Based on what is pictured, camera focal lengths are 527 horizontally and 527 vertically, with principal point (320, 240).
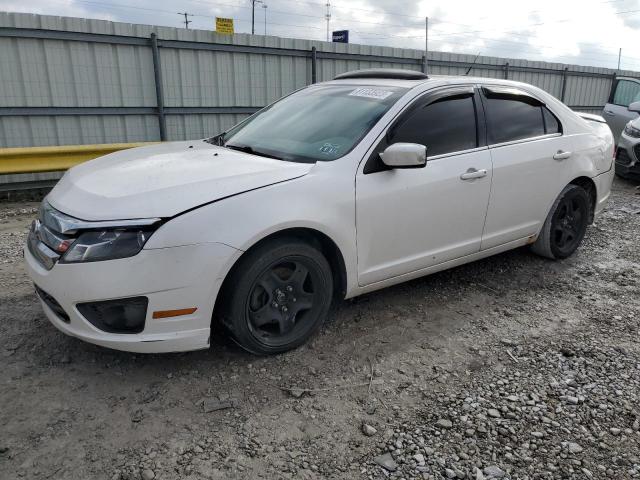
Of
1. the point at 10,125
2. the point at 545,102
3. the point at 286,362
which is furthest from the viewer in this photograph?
the point at 10,125

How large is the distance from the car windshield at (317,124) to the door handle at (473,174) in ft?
2.41

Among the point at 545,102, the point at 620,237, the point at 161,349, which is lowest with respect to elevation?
the point at 620,237

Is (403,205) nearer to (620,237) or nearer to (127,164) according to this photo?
(127,164)

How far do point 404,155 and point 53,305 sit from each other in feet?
7.13

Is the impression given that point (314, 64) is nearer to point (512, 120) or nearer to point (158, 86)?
point (158, 86)

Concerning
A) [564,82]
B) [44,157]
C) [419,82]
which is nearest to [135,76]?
[44,157]

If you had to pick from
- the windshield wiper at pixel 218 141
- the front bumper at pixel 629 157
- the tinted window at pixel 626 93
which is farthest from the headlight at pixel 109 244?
the tinted window at pixel 626 93

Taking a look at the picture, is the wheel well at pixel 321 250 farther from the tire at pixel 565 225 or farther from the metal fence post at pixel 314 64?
the metal fence post at pixel 314 64

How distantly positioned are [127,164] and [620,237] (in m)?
5.27

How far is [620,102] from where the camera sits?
10.8 meters

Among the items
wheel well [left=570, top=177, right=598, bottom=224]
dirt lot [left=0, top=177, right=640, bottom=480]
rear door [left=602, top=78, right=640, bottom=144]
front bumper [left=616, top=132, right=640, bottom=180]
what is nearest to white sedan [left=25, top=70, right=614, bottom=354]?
wheel well [left=570, top=177, right=598, bottom=224]

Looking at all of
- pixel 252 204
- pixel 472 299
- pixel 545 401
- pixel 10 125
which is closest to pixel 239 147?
pixel 252 204

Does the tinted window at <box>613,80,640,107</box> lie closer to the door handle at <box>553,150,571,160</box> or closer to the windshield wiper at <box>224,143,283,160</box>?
the door handle at <box>553,150,571,160</box>

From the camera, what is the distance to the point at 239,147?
12.3ft
